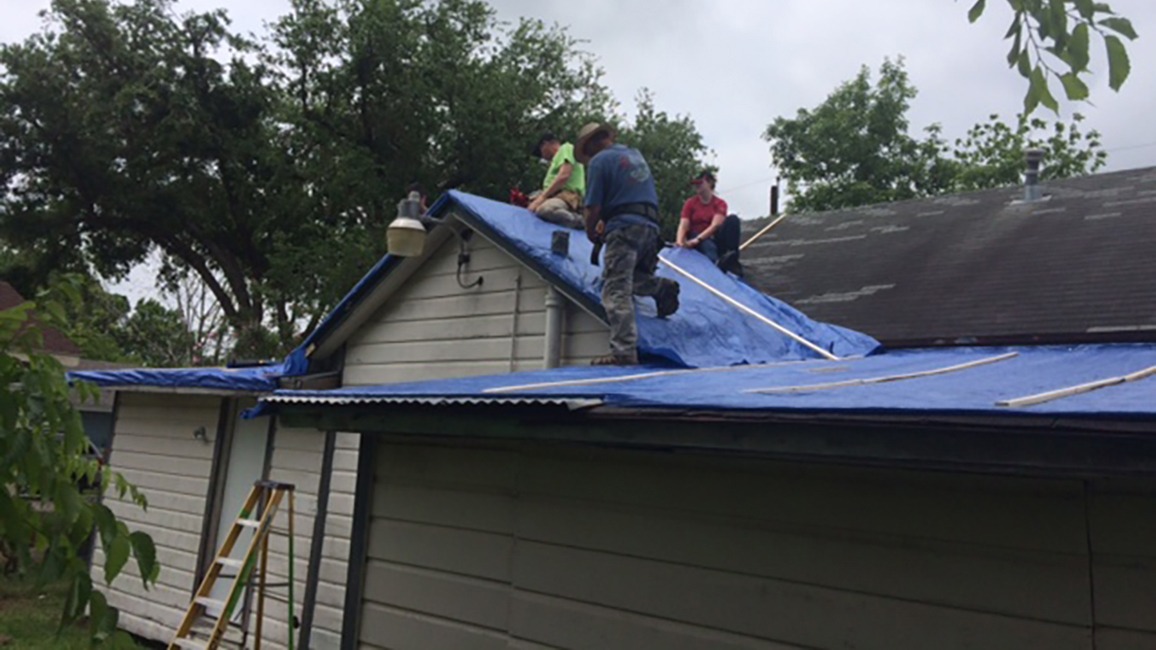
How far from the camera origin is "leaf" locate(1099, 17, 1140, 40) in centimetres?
197

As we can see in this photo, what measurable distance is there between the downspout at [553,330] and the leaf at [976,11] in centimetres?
420

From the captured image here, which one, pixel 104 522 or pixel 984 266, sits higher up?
pixel 984 266

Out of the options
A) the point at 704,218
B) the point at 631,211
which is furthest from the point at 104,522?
the point at 704,218

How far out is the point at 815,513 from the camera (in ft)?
10.4

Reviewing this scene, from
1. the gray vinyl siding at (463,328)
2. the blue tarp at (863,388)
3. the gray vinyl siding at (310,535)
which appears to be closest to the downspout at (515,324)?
the gray vinyl siding at (463,328)

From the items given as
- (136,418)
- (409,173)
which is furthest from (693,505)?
(409,173)

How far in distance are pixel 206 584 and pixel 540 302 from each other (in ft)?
11.4

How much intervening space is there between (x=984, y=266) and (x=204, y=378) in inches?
281

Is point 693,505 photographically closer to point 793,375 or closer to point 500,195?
point 793,375

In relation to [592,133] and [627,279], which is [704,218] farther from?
[627,279]

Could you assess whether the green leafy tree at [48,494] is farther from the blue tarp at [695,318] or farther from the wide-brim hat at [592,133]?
the wide-brim hat at [592,133]

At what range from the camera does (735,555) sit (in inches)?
131

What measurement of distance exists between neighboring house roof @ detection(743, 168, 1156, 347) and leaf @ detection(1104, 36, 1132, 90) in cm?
449

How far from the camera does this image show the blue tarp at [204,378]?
772 centimetres
